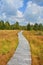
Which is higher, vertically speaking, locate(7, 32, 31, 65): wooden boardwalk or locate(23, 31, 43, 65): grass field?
locate(7, 32, 31, 65): wooden boardwalk

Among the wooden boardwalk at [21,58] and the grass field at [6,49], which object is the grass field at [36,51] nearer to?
the wooden boardwalk at [21,58]

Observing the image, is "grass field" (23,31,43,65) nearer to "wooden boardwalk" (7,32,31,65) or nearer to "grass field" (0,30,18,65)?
"wooden boardwalk" (7,32,31,65)

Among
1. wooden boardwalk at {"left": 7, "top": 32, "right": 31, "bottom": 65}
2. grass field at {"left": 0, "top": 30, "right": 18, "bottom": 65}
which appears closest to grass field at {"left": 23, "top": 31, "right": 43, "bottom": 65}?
wooden boardwalk at {"left": 7, "top": 32, "right": 31, "bottom": 65}

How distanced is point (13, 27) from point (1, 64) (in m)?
124

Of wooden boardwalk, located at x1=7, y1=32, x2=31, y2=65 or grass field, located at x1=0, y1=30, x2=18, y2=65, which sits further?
grass field, located at x1=0, y1=30, x2=18, y2=65

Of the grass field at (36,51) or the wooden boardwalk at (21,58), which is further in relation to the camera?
the grass field at (36,51)

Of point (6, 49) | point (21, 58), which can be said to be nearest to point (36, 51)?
point (6, 49)

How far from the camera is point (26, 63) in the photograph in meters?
13.5

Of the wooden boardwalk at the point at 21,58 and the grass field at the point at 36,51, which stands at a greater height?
the wooden boardwalk at the point at 21,58

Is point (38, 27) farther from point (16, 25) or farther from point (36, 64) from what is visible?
point (36, 64)

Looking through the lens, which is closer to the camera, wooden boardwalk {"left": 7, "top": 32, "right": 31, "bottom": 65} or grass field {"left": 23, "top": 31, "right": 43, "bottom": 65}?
wooden boardwalk {"left": 7, "top": 32, "right": 31, "bottom": 65}

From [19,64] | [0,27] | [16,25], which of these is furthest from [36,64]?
[16,25]

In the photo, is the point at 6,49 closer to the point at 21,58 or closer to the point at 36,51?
the point at 36,51

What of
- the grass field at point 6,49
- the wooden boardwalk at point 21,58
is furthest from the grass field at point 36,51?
the grass field at point 6,49
